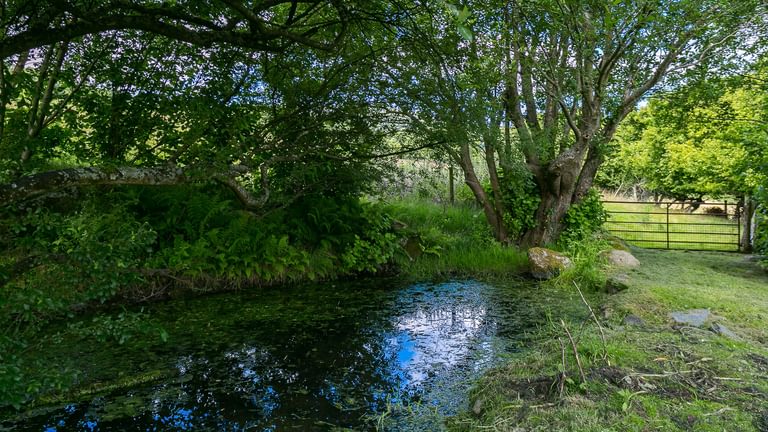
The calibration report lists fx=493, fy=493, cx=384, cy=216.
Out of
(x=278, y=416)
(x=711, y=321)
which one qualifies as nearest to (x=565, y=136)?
(x=711, y=321)

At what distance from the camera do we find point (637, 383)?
3305 mm

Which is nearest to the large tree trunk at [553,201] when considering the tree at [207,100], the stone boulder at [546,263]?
the stone boulder at [546,263]

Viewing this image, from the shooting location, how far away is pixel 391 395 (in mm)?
4141

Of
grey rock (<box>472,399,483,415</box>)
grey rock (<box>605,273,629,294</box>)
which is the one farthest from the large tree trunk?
grey rock (<box>472,399,483,415</box>)

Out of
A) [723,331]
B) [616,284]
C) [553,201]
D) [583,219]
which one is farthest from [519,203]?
[723,331]

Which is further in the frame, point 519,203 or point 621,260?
point 519,203

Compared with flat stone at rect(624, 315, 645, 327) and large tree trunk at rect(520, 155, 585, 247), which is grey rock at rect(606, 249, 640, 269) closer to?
large tree trunk at rect(520, 155, 585, 247)

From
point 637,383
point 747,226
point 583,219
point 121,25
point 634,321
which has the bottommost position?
point 634,321

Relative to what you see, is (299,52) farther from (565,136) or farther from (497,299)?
(565,136)

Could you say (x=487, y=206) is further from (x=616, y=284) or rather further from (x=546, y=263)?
(x=616, y=284)

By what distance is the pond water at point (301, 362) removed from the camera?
3.77 m

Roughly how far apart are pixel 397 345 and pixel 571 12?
16.1 feet

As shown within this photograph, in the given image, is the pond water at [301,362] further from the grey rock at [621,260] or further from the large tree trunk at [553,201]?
the large tree trunk at [553,201]

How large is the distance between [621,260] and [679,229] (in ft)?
27.9
